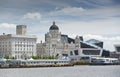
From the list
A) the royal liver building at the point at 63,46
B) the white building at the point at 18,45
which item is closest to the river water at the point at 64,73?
the white building at the point at 18,45

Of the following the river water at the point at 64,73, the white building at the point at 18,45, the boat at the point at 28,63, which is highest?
the white building at the point at 18,45

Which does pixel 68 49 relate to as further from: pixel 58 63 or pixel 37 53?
pixel 58 63

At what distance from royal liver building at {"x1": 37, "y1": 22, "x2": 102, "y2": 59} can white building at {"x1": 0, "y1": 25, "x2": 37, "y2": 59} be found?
626cm

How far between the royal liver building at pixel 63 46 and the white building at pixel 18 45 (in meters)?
6.26

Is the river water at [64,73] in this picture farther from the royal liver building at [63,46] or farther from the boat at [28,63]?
the royal liver building at [63,46]

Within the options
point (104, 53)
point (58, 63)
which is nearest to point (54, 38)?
point (104, 53)

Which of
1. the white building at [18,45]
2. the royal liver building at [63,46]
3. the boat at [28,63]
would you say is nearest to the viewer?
the boat at [28,63]

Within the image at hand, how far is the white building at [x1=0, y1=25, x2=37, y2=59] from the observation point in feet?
345

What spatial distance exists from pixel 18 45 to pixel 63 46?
18768 mm

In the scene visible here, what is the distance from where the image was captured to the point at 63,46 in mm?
122000

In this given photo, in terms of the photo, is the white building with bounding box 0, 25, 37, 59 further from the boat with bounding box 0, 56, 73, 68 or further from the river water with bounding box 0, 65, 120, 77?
the river water with bounding box 0, 65, 120, 77

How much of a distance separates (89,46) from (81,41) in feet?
14.1

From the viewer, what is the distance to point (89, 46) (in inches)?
4749

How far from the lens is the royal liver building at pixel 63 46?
11731 cm
